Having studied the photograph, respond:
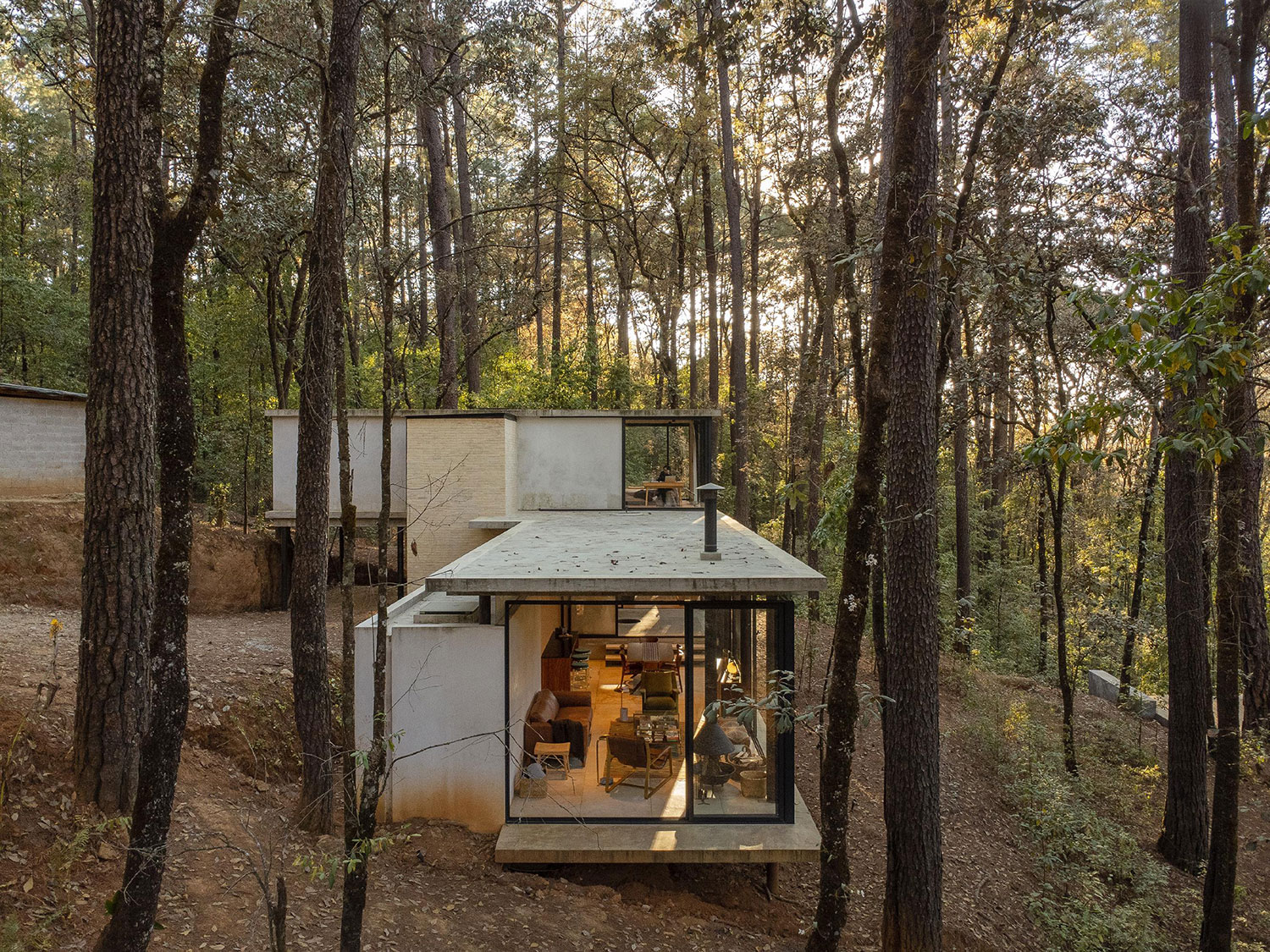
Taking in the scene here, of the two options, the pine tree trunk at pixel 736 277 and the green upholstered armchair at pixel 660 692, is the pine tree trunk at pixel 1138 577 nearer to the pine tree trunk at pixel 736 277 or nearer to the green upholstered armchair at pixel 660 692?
the pine tree trunk at pixel 736 277

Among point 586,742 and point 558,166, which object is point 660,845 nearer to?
point 586,742

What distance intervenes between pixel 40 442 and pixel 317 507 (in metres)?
8.73

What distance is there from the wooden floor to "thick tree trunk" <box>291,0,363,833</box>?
1845mm

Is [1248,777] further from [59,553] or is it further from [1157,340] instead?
[59,553]

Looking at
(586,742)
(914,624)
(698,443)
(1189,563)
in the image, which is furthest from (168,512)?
(1189,563)

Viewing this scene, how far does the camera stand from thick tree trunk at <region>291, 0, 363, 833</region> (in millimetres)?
5859

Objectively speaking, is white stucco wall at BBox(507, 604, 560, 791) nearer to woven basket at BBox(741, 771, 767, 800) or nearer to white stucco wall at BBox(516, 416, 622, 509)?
woven basket at BBox(741, 771, 767, 800)

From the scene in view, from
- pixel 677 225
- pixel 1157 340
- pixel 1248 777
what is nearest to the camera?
pixel 1157 340

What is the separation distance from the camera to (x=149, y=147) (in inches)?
185

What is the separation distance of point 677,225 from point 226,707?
15143 millimetres

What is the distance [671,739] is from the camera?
7.64 metres

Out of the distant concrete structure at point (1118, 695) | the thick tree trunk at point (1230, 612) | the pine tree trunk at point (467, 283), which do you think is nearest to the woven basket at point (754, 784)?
the thick tree trunk at point (1230, 612)

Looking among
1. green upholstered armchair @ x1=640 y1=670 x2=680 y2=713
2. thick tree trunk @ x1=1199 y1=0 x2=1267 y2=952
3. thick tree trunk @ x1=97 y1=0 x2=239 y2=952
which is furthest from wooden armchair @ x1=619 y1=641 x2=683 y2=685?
thick tree trunk @ x1=97 y1=0 x2=239 y2=952

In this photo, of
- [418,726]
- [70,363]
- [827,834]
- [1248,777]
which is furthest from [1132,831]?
[70,363]
